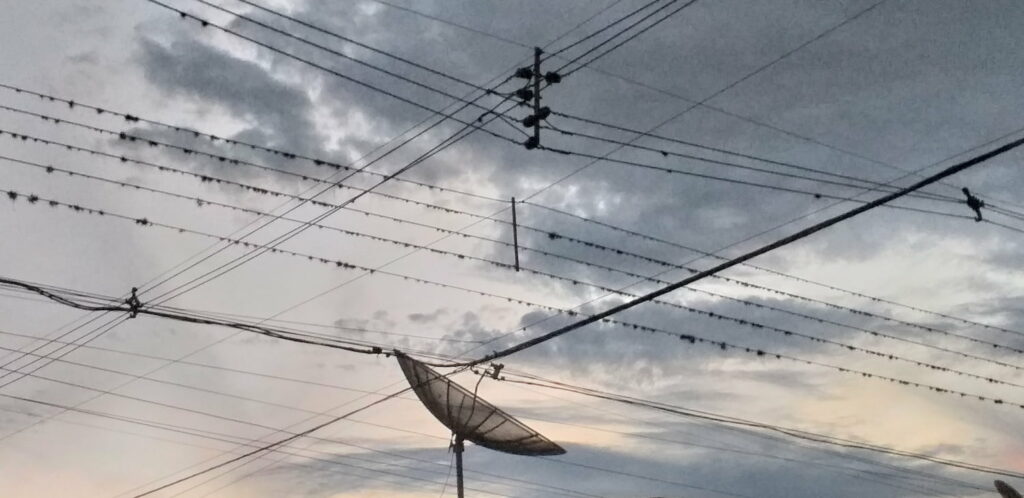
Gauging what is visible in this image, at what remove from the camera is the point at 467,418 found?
2677cm

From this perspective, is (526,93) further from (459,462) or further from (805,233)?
(459,462)

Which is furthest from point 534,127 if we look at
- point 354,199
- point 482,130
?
point 354,199

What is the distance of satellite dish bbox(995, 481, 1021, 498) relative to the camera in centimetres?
2992

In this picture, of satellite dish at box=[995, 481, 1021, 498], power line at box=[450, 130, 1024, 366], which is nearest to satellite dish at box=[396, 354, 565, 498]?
power line at box=[450, 130, 1024, 366]

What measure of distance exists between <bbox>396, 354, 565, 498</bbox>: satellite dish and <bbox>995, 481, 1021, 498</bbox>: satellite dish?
1660 centimetres

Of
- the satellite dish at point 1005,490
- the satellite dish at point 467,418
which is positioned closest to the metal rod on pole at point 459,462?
the satellite dish at point 467,418

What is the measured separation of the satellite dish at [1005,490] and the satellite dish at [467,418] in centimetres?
1660

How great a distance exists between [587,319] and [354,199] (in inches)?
260

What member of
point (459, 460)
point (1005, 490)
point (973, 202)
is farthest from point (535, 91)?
point (1005, 490)

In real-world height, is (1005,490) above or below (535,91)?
below

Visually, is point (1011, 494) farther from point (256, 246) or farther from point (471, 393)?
point (256, 246)

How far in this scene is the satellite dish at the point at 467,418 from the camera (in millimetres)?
25531

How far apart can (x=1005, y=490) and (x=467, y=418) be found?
20.1 meters

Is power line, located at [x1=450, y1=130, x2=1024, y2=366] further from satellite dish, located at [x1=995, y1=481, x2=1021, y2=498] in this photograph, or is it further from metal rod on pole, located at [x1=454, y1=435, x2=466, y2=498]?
satellite dish, located at [x1=995, y1=481, x2=1021, y2=498]
